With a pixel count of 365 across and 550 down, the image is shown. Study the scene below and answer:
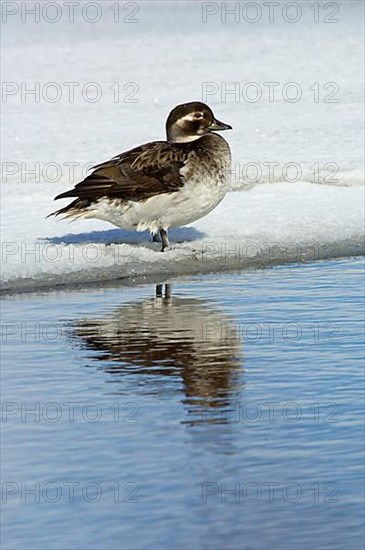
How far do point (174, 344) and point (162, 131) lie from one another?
22.0 ft

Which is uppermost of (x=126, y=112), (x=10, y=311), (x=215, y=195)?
(x=126, y=112)

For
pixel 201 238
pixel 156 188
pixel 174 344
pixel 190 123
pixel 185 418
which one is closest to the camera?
pixel 185 418

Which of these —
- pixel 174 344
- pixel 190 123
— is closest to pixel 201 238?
pixel 190 123

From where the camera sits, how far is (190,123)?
9.75m

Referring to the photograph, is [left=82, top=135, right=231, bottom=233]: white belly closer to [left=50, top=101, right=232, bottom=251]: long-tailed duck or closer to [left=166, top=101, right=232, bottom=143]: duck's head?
[left=50, top=101, right=232, bottom=251]: long-tailed duck

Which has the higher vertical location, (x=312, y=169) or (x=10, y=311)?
(x=312, y=169)

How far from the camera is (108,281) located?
28.2 ft

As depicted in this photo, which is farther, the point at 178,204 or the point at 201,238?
the point at 201,238

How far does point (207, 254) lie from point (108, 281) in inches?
31.2

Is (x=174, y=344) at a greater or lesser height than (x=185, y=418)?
greater

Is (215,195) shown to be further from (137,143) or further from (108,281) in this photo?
(137,143)

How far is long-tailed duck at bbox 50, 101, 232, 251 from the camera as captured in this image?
9.11m

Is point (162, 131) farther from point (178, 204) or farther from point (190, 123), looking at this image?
point (178, 204)

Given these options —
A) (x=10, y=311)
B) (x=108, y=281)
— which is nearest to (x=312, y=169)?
(x=108, y=281)
